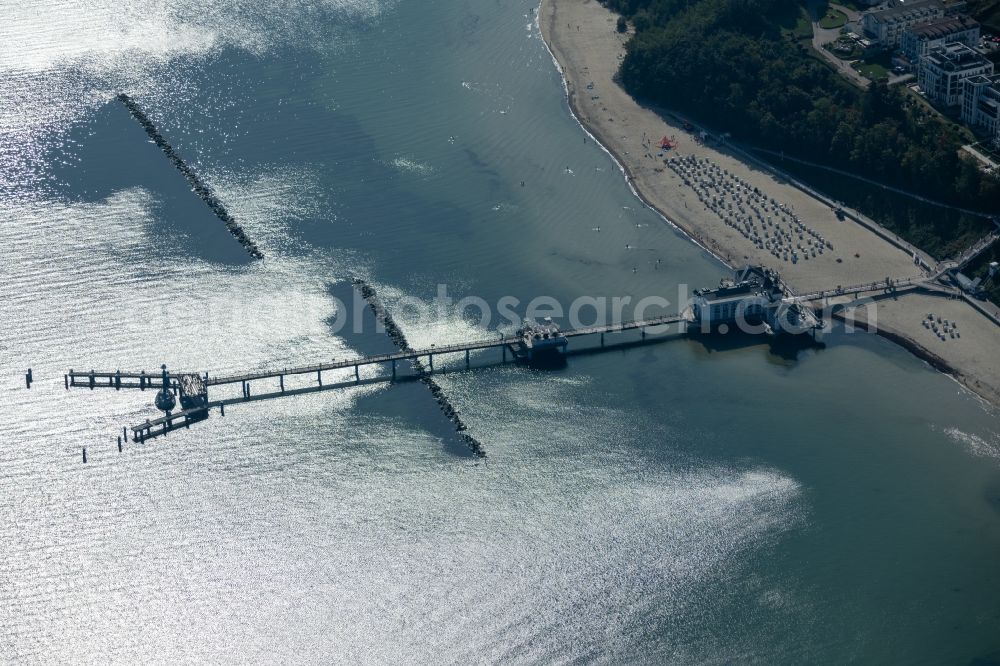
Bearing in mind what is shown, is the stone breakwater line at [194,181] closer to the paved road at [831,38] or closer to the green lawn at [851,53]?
the paved road at [831,38]

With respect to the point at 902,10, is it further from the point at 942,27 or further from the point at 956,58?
the point at 956,58

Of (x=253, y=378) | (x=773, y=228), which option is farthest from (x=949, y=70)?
(x=253, y=378)

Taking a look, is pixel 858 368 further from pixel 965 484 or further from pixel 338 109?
pixel 338 109

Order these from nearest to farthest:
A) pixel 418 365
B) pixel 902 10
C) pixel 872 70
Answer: pixel 418 365, pixel 872 70, pixel 902 10

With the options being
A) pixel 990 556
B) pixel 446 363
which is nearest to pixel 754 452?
pixel 990 556

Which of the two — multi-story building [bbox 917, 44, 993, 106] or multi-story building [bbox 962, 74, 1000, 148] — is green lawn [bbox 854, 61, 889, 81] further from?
multi-story building [bbox 962, 74, 1000, 148]

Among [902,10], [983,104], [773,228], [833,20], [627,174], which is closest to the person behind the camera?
[773,228]
